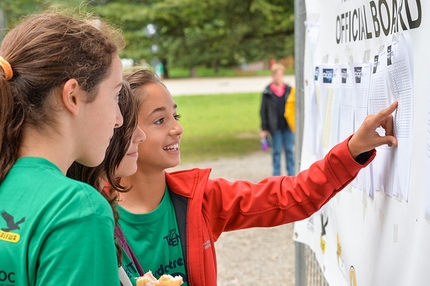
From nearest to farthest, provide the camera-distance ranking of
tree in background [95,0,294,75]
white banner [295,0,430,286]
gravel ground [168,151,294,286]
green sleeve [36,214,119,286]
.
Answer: green sleeve [36,214,119,286] → white banner [295,0,430,286] → gravel ground [168,151,294,286] → tree in background [95,0,294,75]

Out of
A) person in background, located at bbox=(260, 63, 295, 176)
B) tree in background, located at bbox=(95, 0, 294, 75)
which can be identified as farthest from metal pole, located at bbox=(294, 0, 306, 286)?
tree in background, located at bbox=(95, 0, 294, 75)

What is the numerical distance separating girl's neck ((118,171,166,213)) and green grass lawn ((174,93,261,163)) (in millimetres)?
10077

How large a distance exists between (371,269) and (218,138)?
13622 millimetres

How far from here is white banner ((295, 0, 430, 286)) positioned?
1.42 metres

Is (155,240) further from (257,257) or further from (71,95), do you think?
(257,257)

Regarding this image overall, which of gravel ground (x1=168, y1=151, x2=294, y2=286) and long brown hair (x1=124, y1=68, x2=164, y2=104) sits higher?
long brown hair (x1=124, y1=68, x2=164, y2=104)

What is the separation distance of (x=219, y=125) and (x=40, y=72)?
16494 millimetres

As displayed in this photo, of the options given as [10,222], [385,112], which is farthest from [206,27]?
[10,222]

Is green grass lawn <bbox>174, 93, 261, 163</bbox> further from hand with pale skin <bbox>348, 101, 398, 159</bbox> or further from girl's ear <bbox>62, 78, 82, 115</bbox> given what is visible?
girl's ear <bbox>62, 78, 82, 115</bbox>

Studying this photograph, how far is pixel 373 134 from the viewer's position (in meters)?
1.75

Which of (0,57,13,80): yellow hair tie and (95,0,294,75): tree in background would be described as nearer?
(0,57,13,80): yellow hair tie

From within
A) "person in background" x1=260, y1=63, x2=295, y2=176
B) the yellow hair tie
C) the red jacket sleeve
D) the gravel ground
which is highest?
the yellow hair tie

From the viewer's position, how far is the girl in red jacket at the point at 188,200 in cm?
201

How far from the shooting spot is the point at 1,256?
44.1 inches
